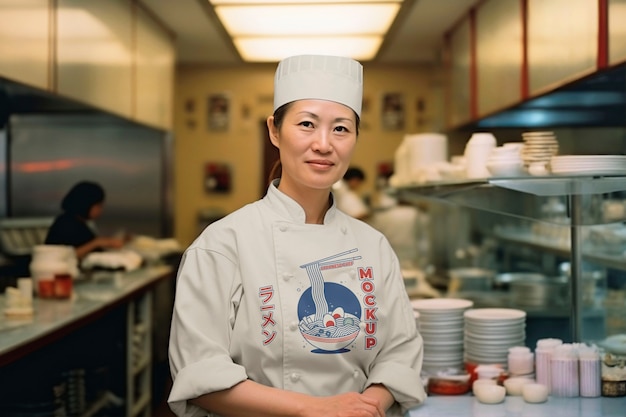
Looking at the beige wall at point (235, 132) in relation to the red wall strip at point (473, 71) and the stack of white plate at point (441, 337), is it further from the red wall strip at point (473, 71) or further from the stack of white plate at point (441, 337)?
the stack of white plate at point (441, 337)

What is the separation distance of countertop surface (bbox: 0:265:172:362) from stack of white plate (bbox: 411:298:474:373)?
1.40 metres

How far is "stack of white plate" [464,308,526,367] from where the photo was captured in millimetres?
2646

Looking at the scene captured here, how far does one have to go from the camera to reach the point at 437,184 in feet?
10.4

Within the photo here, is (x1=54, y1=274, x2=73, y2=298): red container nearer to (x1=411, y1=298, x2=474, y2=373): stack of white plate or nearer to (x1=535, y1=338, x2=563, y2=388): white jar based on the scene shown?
(x1=411, y1=298, x2=474, y2=373): stack of white plate

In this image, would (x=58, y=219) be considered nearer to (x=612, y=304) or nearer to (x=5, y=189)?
(x=5, y=189)

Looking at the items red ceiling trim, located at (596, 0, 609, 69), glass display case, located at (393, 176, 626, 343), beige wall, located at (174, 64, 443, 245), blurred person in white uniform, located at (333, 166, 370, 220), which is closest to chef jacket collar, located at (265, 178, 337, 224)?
glass display case, located at (393, 176, 626, 343)

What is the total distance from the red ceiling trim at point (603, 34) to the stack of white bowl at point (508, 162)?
77 centimetres

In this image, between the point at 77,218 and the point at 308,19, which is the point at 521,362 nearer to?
the point at 308,19

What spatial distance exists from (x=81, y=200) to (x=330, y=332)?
3.12 metres

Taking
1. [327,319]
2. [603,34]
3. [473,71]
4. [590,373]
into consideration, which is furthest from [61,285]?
[473,71]

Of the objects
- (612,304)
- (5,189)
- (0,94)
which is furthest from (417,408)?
(5,189)

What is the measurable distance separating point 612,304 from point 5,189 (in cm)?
388

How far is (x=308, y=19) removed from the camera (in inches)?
188

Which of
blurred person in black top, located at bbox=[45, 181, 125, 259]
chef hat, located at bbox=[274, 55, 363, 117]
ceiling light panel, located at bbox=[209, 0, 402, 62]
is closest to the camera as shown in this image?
chef hat, located at bbox=[274, 55, 363, 117]
